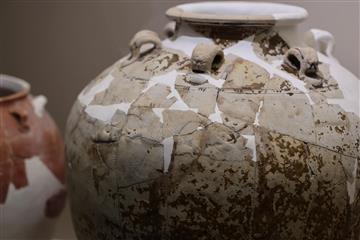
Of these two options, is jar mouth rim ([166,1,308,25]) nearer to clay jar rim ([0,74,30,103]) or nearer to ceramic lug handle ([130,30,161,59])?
ceramic lug handle ([130,30,161,59])

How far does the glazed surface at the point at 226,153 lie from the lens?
0.88 meters

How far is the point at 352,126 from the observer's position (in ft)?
3.09

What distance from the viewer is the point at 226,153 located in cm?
87

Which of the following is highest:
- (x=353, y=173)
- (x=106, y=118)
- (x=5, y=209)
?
(x=106, y=118)

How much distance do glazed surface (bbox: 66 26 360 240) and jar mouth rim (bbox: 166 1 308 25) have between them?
3 centimetres

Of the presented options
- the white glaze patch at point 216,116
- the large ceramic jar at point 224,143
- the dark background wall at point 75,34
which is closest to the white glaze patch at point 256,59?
the large ceramic jar at point 224,143

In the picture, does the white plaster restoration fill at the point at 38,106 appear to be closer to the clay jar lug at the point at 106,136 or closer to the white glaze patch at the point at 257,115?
the clay jar lug at the point at 106,136

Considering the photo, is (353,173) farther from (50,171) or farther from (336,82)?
(50,171)

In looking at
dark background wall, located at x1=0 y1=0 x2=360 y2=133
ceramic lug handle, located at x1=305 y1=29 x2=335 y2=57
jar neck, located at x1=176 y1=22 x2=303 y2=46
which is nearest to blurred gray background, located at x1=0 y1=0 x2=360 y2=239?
dark background wall, located at x1=0 y1=0 x2=360 y2=133

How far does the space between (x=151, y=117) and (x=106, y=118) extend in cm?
8

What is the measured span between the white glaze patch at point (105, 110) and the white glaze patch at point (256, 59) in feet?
0.55

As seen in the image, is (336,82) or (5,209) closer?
(336,82)

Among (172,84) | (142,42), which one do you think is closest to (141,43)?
(142,42)

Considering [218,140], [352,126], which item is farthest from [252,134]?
[352,126]
